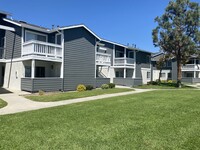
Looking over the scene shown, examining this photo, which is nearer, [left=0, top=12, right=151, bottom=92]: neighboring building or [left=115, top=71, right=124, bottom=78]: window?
[left=0, top=12, right=151, bottom=92]: neighboring building

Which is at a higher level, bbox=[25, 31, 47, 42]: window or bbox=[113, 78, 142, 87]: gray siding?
bbox=[25, 31, 47, 42]: window

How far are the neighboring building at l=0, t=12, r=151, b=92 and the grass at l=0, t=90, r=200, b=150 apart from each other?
1096 cm

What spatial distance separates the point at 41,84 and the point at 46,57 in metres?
2.68

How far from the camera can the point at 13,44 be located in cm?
2138

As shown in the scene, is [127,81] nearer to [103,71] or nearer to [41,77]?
[103,71]

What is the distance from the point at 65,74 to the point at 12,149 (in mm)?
16561

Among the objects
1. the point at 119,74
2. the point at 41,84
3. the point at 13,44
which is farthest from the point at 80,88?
the point at 119,74

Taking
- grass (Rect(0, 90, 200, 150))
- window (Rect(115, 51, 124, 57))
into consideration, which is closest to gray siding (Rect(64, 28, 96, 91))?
window (Rect(115, 51, 124, 57))

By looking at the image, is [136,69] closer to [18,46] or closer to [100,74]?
[100,74]

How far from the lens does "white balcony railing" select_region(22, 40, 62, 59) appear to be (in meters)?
18.3

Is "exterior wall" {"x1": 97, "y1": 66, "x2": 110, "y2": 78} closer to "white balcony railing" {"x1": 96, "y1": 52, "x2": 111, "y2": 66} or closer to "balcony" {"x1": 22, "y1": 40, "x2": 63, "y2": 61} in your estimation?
"white balcony railing" {"x1": 96, "y1": 52, "x2": 111, "y2": 66}

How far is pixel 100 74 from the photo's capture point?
29750 mm

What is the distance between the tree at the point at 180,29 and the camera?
29.1 meters

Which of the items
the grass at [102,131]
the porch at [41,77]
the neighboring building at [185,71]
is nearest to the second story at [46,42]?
the porch at [41,77]
